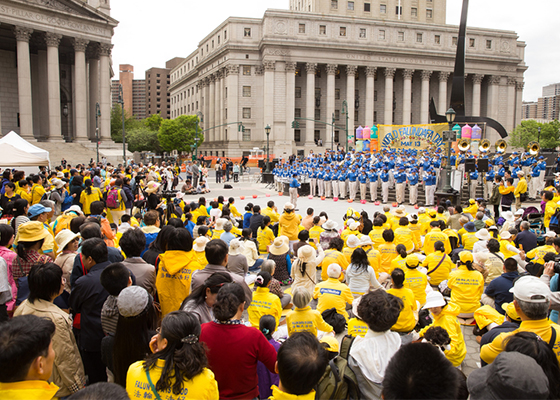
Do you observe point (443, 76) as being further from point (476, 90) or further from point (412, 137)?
point (412, 137)

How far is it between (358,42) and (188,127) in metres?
36.7

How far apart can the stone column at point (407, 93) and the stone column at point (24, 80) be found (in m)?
56.5

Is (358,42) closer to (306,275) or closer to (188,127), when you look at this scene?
(188,127)

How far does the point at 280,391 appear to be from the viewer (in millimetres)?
3154

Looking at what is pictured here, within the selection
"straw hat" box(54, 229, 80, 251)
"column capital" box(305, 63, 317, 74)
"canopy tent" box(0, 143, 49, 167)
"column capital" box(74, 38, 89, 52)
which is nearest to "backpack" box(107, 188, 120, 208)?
"straw hat" box(54, 229, 80, 251)

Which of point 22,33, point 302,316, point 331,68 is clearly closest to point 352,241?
point 302,316

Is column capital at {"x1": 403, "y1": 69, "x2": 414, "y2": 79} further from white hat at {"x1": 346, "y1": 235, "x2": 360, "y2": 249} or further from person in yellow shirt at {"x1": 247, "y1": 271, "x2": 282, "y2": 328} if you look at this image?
person in yellow shirt at {"x1": 247, "y1": 271, "x2": 282, "y2": 328}

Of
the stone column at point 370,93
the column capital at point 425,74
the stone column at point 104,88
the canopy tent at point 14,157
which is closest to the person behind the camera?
the canopy tent at point 14,157

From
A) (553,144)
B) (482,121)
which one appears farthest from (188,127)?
(553,144)

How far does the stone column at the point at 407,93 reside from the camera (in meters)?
69.9

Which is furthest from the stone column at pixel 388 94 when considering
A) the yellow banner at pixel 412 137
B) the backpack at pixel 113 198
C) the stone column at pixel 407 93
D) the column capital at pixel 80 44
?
the backpack at pixel 113 198

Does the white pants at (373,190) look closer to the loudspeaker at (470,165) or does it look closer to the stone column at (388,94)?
the loudspeaker at (470,165)

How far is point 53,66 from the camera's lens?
41.0 meters

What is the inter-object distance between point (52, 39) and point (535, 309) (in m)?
48.3
